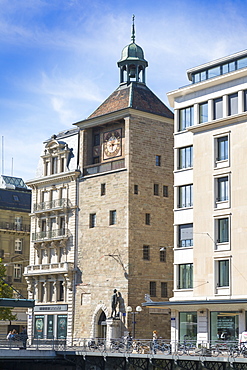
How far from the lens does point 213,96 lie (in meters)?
60.6

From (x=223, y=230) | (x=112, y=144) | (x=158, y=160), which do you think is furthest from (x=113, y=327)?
(x=112, y=144)

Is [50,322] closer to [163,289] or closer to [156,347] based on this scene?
[163,289]

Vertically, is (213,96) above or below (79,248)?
above

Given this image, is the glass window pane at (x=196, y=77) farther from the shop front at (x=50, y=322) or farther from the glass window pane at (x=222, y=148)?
the shop front at (x=50, y=322)

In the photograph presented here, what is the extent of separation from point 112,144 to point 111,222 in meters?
8.30

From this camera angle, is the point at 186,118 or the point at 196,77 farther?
the point at 186,118

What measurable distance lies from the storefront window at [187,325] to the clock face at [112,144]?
71.6 feet

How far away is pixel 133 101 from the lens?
76625 mm

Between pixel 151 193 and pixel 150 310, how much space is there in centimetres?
1173

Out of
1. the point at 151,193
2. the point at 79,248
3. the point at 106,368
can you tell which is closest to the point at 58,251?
the point at 79,248

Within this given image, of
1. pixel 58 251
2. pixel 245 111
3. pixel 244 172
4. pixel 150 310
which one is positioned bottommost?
pixel 150 310

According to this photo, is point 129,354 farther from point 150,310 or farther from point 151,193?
point 151,193

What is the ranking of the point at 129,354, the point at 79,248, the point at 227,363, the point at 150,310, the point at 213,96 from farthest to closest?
the point at 79,248 < the point at 150,310 < the point at 213,96 < the point at 129,354 < the point at 227,363

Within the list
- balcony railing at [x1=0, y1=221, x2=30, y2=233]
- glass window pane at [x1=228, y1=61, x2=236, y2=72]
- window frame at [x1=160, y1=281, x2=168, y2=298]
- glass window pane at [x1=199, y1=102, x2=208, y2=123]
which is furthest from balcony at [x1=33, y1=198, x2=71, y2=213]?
glass window pane at [x1=228, y1=61, x2=236, y2=72]
